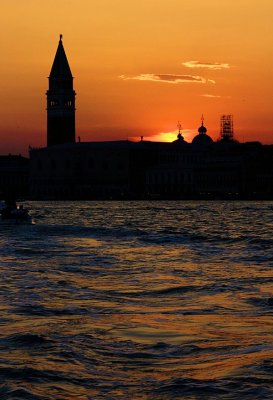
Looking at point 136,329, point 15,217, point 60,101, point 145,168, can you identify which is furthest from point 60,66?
point 136,329

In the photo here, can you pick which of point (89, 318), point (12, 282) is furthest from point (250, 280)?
point (89, 318)

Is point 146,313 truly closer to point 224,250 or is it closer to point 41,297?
point 41,297

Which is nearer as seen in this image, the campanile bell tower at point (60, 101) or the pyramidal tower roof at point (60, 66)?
the pyramidal tower roof at point (60, 66)

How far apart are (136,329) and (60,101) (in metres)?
183

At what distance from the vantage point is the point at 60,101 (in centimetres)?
19700

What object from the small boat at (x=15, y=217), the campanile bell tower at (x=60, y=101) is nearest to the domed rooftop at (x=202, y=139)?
the campanile bell tower at (x=60, y=101)

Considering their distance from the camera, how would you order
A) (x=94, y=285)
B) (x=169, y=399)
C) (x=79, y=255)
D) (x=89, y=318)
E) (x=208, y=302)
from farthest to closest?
(x=79, y=255)
(x=94, y=285)
(x=208, y=302)
(x=89, y=318)
(x=169, y=399)

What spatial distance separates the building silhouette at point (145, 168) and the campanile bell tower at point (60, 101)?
19 cm

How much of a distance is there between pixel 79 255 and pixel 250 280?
422 inches

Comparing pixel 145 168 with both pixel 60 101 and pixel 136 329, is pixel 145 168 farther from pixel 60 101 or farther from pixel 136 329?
pixel 136 329

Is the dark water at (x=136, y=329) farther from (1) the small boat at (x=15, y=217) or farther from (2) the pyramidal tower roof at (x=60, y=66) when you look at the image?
(2) the pyramidal tower roof at (x=60, y=66)

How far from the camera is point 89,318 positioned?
17.0 m

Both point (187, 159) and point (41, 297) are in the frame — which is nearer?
point (41, 297)

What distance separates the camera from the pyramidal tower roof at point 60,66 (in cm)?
19200
